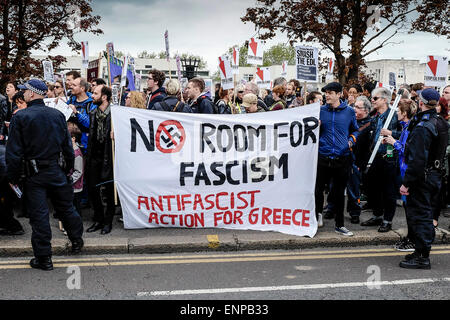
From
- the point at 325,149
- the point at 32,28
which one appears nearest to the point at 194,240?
the point at 325,149

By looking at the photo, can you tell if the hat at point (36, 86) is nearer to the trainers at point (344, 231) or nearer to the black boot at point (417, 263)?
the trainers at point (344, 231)

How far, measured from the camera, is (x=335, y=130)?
20.6 ft

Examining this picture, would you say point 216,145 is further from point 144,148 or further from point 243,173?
point 144,148

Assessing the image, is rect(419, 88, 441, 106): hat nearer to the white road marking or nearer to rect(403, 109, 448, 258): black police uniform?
rect(403, 109, 448, 258): black police uniform

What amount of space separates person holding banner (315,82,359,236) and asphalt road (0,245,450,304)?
73 cm

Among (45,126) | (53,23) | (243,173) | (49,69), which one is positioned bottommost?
(243,173)

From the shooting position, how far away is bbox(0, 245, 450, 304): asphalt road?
14.4 ft

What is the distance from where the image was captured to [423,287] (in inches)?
181

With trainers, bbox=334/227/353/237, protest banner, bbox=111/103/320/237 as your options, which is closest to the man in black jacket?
protest banner, bbox=111/103/320/237

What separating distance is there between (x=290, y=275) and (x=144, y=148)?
2.62 meters

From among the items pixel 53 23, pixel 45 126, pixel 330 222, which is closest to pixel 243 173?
pixel 330 222

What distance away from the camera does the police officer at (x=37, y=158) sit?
5.04 metres

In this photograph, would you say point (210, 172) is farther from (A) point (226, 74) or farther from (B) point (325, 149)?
(A) point (226, 74)

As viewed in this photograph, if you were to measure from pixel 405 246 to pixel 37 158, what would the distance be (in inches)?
175
